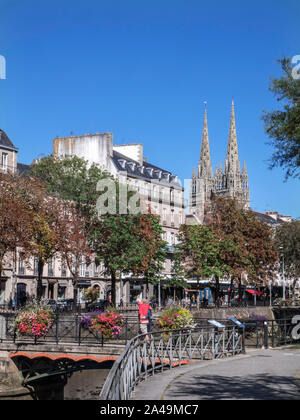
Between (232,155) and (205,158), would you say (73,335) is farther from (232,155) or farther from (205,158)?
(232,155)

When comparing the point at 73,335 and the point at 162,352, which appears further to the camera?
the point at 73,335

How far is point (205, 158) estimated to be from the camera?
18538 cm

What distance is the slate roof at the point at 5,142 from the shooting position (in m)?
62.6

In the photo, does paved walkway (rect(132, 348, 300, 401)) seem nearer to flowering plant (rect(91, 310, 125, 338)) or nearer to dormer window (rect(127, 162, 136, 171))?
flowering plant (rect(91, 310, 125, 338))

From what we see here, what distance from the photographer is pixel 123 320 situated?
87.6 feet

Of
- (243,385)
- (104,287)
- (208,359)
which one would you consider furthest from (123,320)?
(104,287)

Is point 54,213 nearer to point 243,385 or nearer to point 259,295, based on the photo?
point 243,385

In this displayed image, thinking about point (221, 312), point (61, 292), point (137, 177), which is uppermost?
point (137, 177)

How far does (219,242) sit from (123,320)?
40.5m

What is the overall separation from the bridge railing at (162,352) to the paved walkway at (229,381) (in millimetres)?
432

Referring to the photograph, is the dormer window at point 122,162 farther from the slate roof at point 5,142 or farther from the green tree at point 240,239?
the slate roof at point 5,142

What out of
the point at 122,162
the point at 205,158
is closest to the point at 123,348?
the point at 122,162

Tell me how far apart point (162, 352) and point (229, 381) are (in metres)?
3.52

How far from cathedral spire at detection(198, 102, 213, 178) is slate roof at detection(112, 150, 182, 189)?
89464 mm
